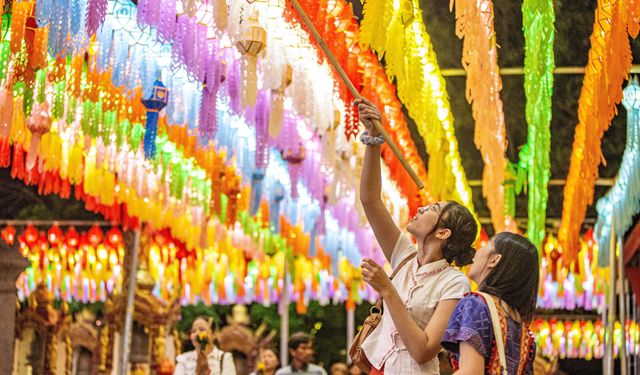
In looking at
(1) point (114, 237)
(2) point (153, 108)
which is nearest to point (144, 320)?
(1) point (114, 237)

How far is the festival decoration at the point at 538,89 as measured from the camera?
6.01 meters

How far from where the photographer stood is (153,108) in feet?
26.9

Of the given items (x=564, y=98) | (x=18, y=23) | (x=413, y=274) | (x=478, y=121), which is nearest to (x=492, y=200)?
(x=564, y=98)

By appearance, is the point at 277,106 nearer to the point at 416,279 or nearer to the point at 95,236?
the point at 416,279

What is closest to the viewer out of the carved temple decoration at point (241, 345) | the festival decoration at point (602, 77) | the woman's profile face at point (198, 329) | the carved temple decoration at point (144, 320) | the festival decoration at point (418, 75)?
the festival decoration at point (602, 77)

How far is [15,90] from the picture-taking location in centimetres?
790

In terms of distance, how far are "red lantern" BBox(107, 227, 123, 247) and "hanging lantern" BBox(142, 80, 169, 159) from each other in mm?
9061

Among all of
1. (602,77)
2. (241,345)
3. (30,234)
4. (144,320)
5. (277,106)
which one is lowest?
(241,345)

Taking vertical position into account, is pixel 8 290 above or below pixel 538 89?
below

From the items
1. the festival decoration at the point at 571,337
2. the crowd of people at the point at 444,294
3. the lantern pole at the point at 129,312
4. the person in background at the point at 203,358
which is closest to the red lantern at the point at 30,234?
the lantern pole at the point at 129,312

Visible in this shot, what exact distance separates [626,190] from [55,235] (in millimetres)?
9449

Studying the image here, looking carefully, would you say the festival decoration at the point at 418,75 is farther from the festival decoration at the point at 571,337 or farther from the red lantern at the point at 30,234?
the festival decoration at the point at 571,337

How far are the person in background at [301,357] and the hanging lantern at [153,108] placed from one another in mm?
1801

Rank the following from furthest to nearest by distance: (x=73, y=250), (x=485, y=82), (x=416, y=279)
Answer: (x=73, y=250), (x=485, y=82), (x=416, y=279)
